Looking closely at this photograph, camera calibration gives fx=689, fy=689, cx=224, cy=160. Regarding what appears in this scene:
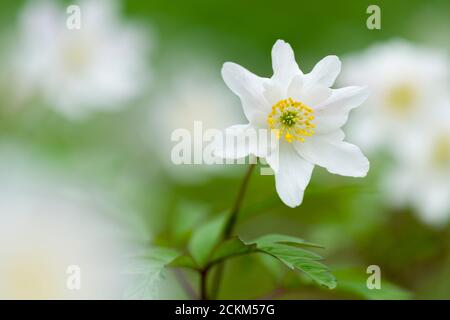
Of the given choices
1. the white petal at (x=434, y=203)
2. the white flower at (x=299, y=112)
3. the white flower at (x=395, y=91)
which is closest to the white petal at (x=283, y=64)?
the white flower at (x=299, y=112)

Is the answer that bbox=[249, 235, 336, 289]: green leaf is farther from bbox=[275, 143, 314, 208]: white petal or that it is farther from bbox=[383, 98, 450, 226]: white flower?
bbox=[383, 98, 450, 226]: white flower

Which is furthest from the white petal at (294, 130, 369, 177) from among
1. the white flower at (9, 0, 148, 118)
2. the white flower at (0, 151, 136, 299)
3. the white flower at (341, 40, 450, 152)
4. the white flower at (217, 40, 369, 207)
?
the white flower at (9, 0, 148, 118)

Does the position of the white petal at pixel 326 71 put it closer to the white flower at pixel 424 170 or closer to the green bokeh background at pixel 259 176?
the green bokeh background at pixel 259 176

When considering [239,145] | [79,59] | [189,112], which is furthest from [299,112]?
[189,112]

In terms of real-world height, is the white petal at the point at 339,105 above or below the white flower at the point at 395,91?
below

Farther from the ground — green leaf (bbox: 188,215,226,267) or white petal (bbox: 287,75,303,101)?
white petal (bbox: 287,75,303,101)

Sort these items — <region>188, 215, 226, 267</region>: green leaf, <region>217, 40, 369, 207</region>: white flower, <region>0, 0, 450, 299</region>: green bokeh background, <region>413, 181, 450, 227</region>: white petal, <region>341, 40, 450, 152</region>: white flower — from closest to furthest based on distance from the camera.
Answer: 1. <region>217, 40, 369, 207</region>: white flower
2. <region>188, 215, 226, 267</region>: green leaf
3. <region>0, 0, 450, 299</region>: green bokeh background
4. <region>413, 181, 450, 227</region>: white petal
5. <region>341, 40, 450, 152</region>: white flower
